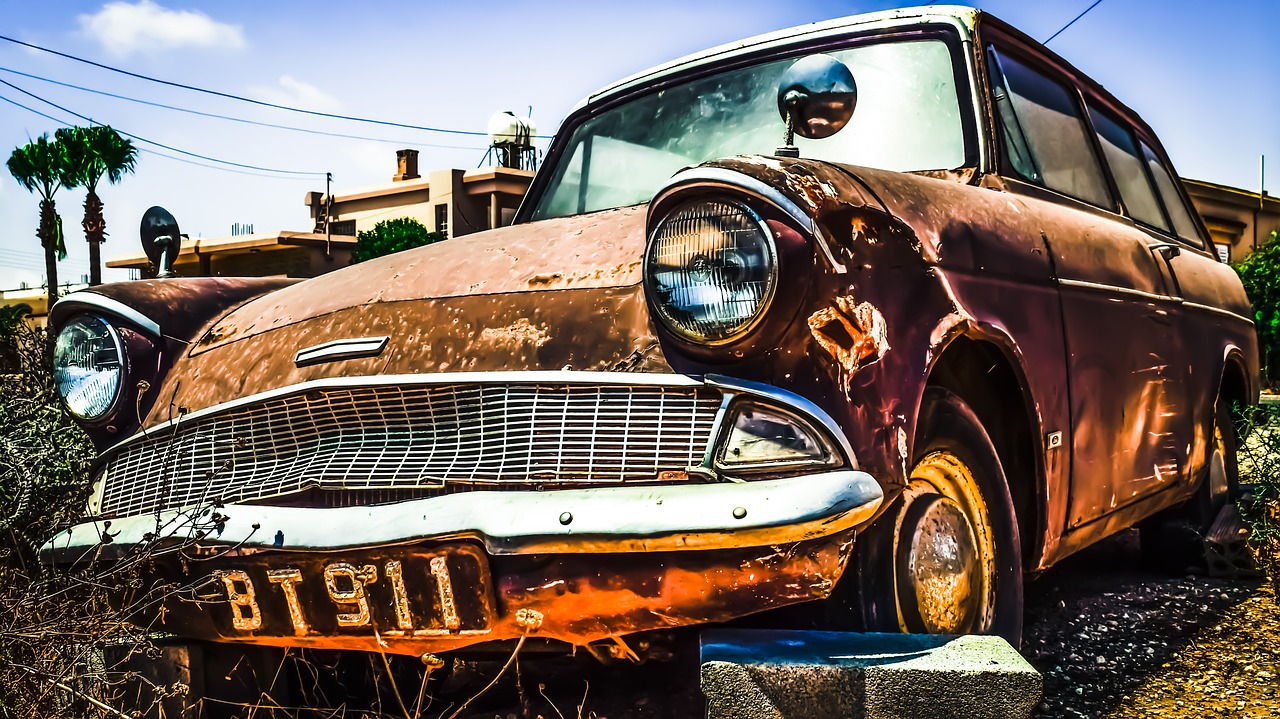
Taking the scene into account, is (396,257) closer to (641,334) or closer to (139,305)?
(139,305)

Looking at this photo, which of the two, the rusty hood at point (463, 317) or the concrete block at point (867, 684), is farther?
the rusty hood at point (463, 317)

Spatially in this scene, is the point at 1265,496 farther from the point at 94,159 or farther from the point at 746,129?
the point at 94,159

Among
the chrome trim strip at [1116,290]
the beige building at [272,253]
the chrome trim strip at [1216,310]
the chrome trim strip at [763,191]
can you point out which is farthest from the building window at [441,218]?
the chrome trim strip at [763,191]

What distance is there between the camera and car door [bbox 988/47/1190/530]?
2.62 metres

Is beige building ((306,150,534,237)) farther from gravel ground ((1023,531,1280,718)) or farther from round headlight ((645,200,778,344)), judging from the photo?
round headlight ((645,200,778,344))

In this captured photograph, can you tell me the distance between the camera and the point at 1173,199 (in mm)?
4445

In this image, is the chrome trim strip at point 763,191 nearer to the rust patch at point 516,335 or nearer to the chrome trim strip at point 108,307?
the rust patch at point 516,335

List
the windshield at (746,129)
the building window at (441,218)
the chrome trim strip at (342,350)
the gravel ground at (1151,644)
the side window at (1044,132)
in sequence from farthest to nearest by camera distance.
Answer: the building window at (441,218), the side window at (1044,132), the windshield at (746,129), the gravel ground at (1151,644), the chrome trim strip at (342,350)

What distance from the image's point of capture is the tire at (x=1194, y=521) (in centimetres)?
389

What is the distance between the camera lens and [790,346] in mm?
1806

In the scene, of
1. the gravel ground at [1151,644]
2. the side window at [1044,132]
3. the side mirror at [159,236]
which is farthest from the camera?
the side mirror at [159,236]

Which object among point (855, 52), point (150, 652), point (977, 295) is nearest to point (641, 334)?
point (977, 295)

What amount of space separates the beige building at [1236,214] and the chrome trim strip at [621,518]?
2447 cm

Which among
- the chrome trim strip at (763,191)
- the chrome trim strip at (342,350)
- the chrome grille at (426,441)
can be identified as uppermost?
the chrome trim strip at (763,191)
